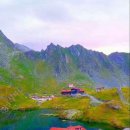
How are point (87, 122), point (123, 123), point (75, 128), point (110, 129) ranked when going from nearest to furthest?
point (75, 128) → point (110, 129) → point (123, 123) → point (87, 122)

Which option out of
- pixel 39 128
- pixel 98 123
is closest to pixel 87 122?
pixel 98 123

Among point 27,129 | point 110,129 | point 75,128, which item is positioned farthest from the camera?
point 110,129

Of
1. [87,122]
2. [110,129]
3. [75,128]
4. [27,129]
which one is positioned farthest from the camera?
[87,122]

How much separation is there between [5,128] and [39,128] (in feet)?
58.3

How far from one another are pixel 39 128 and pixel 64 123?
2481 cm

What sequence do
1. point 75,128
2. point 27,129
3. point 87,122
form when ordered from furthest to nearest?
point 87,122 < point 27,129 < point 75,128

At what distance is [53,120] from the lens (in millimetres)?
199125

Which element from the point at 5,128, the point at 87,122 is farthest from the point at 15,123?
the point at 87,122

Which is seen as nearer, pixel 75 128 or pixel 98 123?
pixel 75 128

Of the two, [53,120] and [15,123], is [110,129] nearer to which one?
[53,120]

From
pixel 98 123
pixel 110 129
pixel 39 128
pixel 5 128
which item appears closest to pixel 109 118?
pixel 98 123

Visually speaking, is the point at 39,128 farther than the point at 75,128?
Yes

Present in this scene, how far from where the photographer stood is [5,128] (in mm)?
169750

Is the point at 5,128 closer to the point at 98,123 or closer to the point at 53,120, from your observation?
the point at 53,120
